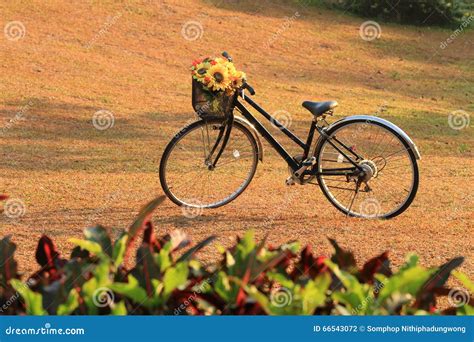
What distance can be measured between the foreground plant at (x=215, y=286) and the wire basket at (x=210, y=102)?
4225mm

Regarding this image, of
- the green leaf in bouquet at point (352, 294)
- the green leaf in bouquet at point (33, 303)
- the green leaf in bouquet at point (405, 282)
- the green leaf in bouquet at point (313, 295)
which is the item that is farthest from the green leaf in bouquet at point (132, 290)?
the green leaf in bouquet at point (405, 282)

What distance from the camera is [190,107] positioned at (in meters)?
13.8

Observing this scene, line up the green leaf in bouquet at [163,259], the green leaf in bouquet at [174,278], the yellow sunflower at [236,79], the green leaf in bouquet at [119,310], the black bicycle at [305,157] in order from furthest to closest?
the black bicycle at [305,157] → the yellow sunflower at [236,79] → the green leaf in bouquet at [163,259] → the green leaf in bouquet at [174,278] → the green leaf in bouquet at [119,310]

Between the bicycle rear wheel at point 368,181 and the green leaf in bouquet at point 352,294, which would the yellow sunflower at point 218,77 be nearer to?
the bicycle rear wheel at point 368,181

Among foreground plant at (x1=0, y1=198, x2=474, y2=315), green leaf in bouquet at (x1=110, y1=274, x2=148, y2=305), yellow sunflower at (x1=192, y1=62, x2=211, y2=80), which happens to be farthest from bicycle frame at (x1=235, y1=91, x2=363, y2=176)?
green leaf in bouquet at (x1=110, y1=274, x2=148, y2=305)

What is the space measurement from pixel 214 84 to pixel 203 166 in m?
1.16

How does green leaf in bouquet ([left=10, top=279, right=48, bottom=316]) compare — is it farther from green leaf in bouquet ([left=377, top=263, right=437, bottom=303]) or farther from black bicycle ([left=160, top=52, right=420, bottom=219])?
black bicycle ([left=160, top=52, right=420, bottom=219])

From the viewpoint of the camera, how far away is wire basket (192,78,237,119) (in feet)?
24.8

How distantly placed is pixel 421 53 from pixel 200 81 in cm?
1353

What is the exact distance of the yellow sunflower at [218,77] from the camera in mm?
7406

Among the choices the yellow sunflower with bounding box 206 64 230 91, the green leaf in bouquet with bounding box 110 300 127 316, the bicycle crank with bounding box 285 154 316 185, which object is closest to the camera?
the green leaf in bouquet with bounding box 110 300 127 316

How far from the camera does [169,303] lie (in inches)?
123

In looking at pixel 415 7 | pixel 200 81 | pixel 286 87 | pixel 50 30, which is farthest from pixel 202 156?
pixel 415 7

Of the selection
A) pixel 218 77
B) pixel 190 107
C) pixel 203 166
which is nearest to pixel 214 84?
pixel 218 77
